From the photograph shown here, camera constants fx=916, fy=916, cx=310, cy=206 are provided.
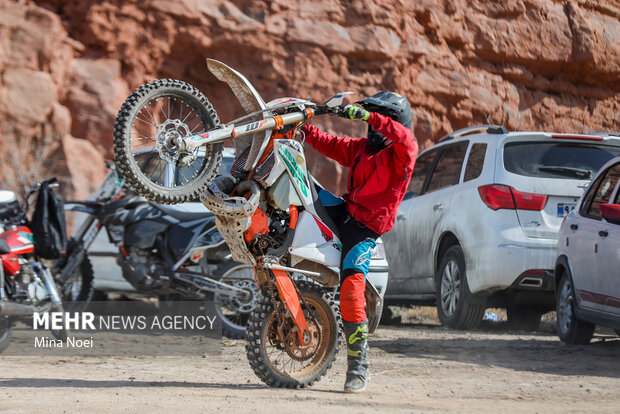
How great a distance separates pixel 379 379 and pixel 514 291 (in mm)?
3000

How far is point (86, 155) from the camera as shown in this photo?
1766 cm

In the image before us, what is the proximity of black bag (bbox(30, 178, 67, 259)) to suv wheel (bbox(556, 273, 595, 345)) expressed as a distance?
4.34 metres

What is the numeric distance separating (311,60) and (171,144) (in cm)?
1419

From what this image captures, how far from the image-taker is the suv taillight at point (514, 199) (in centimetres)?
802

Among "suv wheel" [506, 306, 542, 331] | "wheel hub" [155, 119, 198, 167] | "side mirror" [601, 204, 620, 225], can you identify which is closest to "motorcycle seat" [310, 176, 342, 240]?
"wheel hub" [155, 119, 198, 167]

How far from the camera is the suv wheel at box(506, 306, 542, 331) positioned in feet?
31.7

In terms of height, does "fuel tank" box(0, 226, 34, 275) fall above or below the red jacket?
below

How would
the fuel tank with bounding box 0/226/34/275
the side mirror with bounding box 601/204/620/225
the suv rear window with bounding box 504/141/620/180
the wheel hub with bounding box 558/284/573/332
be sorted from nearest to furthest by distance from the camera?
the side mirror with bounding box 601/204/620/225, the fuel tank with bounding box 0/226/34/275, the wheel hub with bounding box 558/284/573/332, the suv rear window with bounding box 504/141/620/180

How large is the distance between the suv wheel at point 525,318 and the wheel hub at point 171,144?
5.47 meters

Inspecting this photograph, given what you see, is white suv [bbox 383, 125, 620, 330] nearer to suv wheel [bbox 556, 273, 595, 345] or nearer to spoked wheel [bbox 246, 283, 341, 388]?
suv wheel [bbox 556, 273, 595, 345]

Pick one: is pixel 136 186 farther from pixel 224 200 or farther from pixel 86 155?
pixel 86 155

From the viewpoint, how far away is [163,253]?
835 centimetres

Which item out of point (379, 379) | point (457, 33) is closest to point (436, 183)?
point (379, 379)

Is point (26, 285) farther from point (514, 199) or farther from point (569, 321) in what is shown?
point (569, 321)
